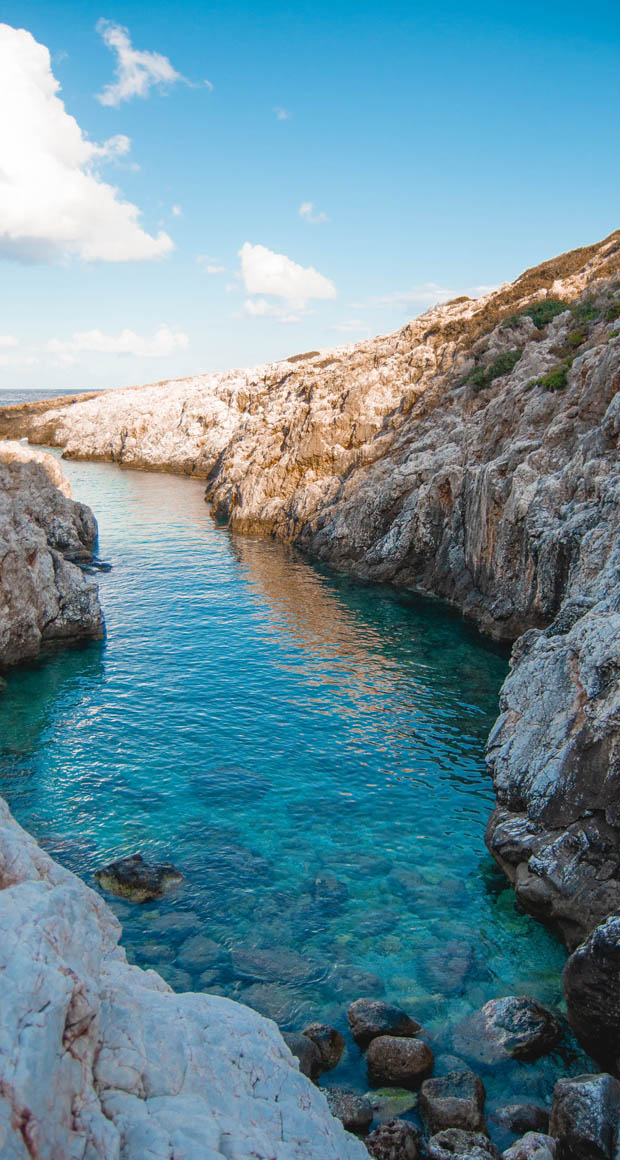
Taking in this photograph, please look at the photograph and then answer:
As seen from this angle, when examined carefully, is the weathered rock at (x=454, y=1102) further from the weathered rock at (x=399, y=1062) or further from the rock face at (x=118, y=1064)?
the rock face at (x=118, y=1064)

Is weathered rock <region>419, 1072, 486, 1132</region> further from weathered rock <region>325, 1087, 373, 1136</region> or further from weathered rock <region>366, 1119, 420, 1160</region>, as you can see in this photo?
weathered rock <region>325, 1087, 373, 1136</region>

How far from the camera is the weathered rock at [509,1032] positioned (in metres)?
15.2

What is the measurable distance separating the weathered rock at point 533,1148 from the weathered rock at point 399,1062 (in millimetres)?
A: 2407

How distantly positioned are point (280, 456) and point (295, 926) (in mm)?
61996

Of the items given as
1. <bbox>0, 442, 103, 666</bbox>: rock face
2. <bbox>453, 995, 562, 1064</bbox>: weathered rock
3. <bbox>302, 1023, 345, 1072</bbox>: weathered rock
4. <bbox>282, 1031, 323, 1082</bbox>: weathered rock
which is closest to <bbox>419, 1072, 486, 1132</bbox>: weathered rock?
<bbox>453, 995, 562, 1064</bbox>: weathered rock

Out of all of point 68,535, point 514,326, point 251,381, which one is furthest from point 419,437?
point 251,381

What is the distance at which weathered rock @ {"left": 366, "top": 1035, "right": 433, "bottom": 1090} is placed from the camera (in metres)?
14.6

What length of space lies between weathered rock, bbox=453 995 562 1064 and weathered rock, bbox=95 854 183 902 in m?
9.18

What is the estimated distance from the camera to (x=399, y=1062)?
14.7 meters

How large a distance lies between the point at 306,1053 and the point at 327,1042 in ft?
2.15

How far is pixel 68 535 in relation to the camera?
57.2m

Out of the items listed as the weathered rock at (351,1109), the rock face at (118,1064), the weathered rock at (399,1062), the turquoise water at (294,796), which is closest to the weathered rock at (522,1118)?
the turquoise water at (294,796)

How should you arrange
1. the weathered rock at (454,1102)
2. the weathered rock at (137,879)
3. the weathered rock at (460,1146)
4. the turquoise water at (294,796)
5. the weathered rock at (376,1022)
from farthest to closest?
1. the weathered rock at (137,879)
2. the turquoise water at (294,796)
3. the weathered rock at (376,1022)
4. the weathered rock at (454,1102)
5. the weathered rock at (460,1146)

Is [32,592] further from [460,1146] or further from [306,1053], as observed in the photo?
[460,1146]
